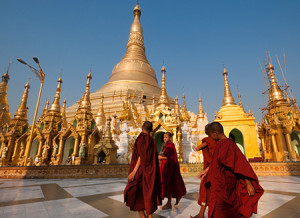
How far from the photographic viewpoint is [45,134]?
1510 centimetres

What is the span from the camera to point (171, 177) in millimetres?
3889

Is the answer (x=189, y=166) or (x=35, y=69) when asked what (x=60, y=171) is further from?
(x=189, y=166)

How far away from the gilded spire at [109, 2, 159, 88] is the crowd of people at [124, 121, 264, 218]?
3143 cm

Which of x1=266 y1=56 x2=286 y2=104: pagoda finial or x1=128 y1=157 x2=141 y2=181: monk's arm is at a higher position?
x1=266 y1=56 x2=286 y2=104: pagoda finial

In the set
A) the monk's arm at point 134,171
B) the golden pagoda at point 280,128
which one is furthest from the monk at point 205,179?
the golden pagoda at point 280,128

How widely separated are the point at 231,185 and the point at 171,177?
1945mm

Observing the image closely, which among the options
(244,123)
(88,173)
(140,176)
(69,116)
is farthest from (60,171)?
(69,116)

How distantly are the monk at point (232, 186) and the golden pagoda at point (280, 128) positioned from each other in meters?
13.7

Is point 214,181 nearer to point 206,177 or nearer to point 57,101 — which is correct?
point 206,177

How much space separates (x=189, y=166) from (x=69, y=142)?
1114 cm

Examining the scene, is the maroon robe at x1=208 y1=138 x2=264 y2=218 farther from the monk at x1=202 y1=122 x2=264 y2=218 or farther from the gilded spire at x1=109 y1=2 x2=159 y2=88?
the gilded spire at x1=109 y1=2 x2=159 y2=88

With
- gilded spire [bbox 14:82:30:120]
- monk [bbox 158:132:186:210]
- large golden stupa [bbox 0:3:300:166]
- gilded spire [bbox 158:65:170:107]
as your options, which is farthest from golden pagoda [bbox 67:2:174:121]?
monk [bbox 158:132:186:210]

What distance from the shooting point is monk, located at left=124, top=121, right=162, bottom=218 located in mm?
2531

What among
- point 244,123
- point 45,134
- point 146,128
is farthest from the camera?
point 244,123
